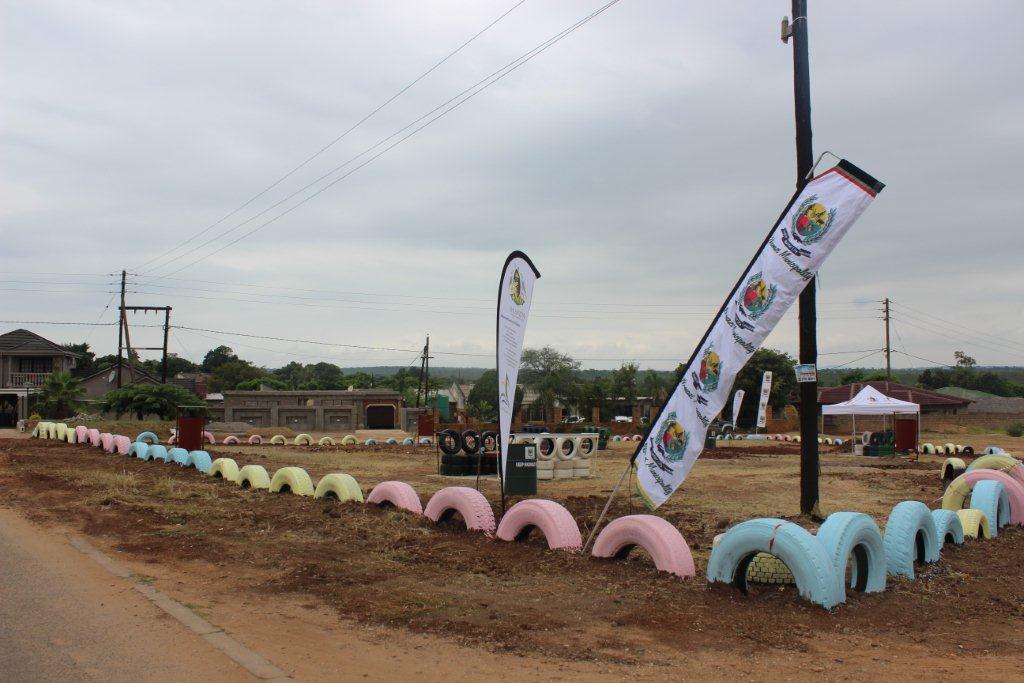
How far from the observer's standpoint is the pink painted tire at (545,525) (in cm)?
921

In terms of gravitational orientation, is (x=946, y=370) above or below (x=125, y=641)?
above

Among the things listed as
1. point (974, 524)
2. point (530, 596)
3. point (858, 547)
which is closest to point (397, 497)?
point (530, 596)

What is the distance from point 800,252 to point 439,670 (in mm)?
5876

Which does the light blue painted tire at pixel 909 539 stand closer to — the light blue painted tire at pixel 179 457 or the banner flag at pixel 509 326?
the banner flag at pixel 509 326

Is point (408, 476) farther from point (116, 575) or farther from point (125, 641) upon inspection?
point (125, 641)

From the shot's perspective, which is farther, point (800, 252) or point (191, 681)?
point (800, 252)

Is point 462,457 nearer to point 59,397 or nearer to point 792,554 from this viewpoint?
point 792,554

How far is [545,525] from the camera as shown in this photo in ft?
30.9

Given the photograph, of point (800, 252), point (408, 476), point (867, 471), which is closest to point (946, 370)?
point (867, 471)

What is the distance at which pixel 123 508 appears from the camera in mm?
12469

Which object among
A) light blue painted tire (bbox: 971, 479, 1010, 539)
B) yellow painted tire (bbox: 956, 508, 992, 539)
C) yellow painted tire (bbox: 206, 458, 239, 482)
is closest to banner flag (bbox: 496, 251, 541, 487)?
yellow painted tire (bbox: 956, 508, 992, 539)

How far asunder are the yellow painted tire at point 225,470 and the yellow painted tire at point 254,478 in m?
0.52

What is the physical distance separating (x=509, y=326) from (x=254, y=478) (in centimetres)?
691

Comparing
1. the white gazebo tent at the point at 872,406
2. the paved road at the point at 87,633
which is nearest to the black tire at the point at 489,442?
A: the paved road at the point at 87,633
